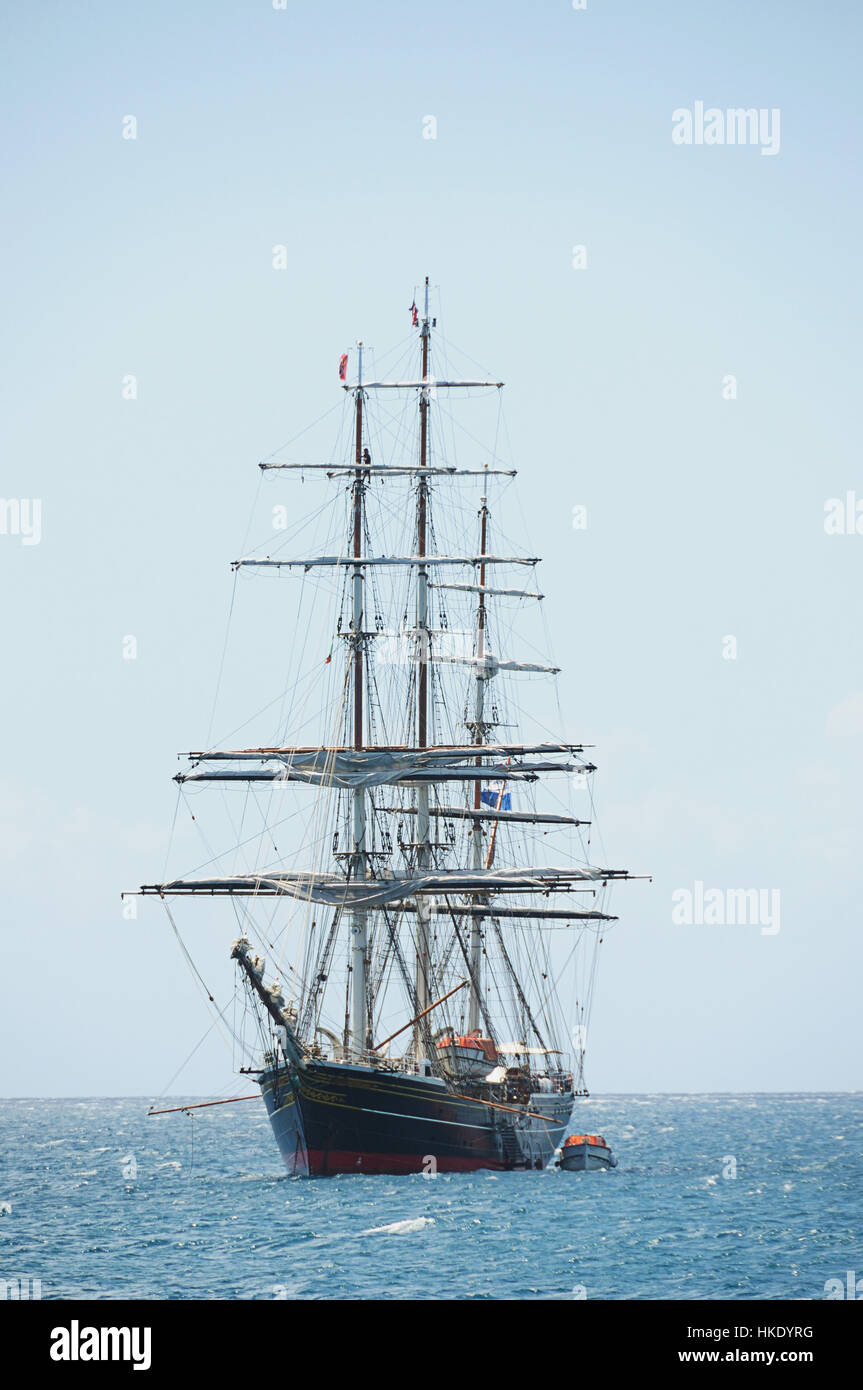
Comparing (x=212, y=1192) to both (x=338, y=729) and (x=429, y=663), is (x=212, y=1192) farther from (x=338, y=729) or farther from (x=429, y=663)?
(x=429, y=663)

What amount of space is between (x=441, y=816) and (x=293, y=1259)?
44892 mm

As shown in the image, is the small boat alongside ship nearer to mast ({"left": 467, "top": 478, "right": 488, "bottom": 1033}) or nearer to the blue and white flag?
mast ({"left": 467, "top": 478, "right": 488, "bottom": 1033})

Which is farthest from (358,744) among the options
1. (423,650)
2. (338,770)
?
(423,650)

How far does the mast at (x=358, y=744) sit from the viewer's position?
72.9 meters

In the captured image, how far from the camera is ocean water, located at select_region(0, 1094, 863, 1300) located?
139 feet

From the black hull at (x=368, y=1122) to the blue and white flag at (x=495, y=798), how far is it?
2129 centimetres

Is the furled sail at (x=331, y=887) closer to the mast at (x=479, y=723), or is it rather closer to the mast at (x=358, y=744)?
the mast at (x=358, y=744)

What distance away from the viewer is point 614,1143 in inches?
4811

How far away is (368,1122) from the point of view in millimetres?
67438

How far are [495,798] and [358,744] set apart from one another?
18361 mm

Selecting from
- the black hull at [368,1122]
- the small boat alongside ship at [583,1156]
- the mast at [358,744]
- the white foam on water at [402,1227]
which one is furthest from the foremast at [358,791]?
the white foam on water at [402,1227]

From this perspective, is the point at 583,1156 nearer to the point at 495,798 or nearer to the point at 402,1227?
the point at 495,798

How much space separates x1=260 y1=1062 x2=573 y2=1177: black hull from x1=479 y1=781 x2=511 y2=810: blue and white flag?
69.8 ft

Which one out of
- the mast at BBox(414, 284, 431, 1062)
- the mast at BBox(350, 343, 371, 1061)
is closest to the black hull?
the mast at BBox(350, 343, 371, 1061)
